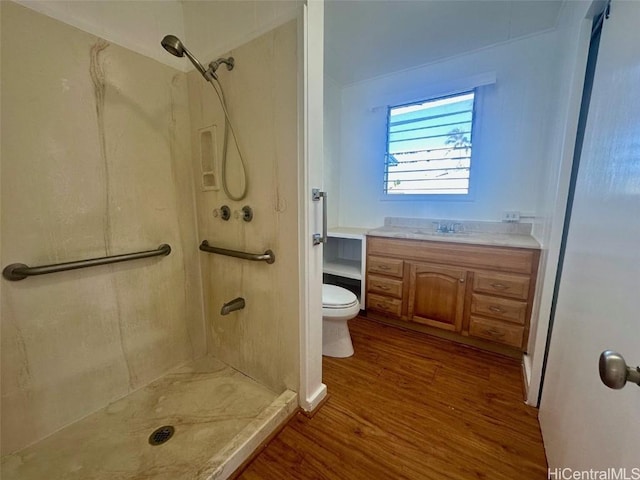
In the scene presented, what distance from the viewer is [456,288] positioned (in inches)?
74.7

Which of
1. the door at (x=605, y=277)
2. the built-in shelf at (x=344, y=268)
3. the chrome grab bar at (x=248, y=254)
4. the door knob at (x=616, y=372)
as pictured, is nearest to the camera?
the door knob at (x=616, y=372)

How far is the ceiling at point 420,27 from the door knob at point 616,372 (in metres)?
2.05

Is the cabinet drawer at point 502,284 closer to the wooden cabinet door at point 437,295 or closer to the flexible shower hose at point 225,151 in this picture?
the wooden cabinet door at point 437,295

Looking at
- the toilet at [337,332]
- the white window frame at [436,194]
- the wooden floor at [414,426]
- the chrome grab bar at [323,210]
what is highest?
the white window frame at [436,194]

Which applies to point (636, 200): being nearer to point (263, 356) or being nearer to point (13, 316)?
point (263, 356)

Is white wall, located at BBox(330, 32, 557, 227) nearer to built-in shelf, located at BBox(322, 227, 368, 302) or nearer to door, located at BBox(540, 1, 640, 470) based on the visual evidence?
built-in shelf, located at BBox(322, 227, 368, 302)

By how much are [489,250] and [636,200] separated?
1260mm

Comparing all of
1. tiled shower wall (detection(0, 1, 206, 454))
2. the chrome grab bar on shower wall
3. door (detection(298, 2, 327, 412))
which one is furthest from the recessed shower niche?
door (detection(298, 2, 327, 412))

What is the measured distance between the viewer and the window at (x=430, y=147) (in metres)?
2.22

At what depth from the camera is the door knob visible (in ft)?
1.43

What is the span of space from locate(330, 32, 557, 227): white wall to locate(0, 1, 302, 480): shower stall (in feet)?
5.45

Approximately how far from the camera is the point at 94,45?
117 cm

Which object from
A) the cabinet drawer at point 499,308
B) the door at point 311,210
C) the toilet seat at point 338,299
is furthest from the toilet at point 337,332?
the cabinet drawer at point 499,308

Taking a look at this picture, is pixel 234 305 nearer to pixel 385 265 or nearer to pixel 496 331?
pixel 385 265
